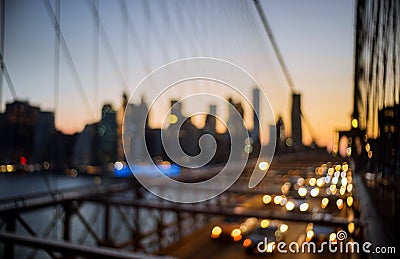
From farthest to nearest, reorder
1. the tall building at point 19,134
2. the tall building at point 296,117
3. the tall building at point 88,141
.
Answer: the tall building at point 296,117, the tall building at point 19,134, the tall building at point 88,141

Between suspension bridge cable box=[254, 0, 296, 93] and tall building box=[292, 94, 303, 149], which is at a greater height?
suspension bridge cable box=[254, 0, 296, 93]

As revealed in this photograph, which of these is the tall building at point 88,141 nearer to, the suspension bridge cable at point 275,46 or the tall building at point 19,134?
the tall building at point 19,134

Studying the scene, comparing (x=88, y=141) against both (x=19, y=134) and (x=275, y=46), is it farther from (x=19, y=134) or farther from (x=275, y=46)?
(x=275, y=46)

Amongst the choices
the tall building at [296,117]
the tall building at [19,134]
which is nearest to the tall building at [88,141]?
the tall building at [19,134]

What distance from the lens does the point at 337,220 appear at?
228cm

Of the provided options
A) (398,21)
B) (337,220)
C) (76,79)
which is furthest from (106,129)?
(398,21)

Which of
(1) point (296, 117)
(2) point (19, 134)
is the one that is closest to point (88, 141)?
(2) point (19, 134)

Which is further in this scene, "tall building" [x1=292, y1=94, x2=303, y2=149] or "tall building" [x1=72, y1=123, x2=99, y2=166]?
"tall building" [x1=292, y1=94, x2=303, y2=149]

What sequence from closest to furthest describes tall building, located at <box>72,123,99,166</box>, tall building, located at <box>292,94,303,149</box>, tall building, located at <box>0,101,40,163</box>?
tall building, located at <box>72,123,99,166</box>, tall building, located at <box>0,101,40,163</box>, tall building, located at <box>292,94,303,149</box>

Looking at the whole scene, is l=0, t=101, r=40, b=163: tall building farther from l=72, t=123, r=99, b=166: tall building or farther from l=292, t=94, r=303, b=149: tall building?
l=292, t=94, r=303, b=149: tall building

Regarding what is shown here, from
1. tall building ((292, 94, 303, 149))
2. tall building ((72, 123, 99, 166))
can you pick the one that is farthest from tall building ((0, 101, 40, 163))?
tall building ((292, 94, 303, 149))

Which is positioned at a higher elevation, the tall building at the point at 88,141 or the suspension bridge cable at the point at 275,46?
the suspension bridge cable at the point at 275,46

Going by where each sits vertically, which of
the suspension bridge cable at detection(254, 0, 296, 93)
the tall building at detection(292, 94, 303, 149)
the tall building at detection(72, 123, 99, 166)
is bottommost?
the tall building at detection(72, 123, 99, 166)

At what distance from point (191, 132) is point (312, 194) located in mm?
4139
